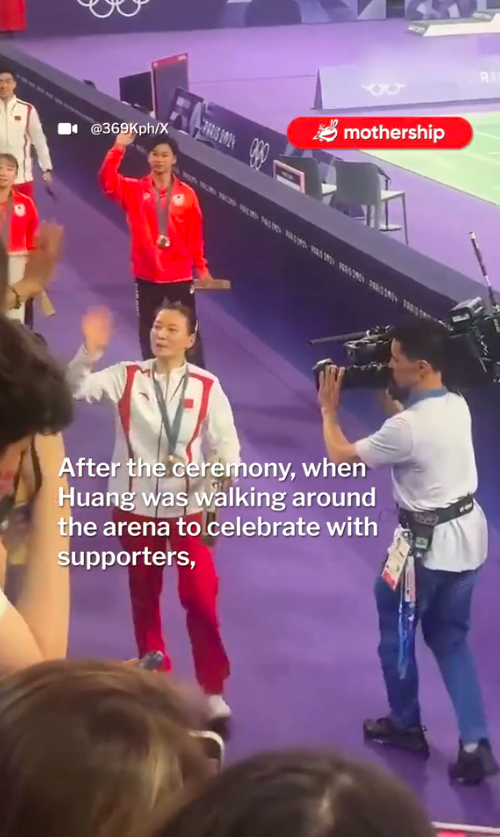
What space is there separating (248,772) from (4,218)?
5.61 ft

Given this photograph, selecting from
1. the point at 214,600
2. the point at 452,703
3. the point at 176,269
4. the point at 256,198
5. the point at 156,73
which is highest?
the point at 156,73

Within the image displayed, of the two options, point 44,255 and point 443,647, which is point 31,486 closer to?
point 44,255

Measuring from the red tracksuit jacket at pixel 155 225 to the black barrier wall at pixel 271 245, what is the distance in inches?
0.8

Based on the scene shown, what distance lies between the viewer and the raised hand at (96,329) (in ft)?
7.36

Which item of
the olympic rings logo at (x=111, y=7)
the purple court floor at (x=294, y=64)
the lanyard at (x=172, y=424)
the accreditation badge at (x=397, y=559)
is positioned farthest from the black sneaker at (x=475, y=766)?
the olympic rings logo at (x=111, y=7)

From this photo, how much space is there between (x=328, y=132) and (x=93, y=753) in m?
1.53

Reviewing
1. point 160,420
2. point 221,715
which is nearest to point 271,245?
point 160,420

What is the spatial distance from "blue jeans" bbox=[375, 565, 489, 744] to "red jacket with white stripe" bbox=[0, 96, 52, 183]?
3.66 feet

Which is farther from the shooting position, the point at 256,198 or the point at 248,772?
the point at 256,198

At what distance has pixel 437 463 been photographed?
6.93 ft

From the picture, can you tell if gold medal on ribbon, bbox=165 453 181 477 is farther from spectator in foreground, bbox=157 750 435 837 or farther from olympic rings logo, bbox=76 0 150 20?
spectator in foreground, bbox=157 750 435 837

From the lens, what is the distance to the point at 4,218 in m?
2.26

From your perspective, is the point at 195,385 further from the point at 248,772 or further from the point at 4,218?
the point at 248,772

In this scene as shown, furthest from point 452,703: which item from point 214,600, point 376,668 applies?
point 214,600
